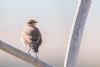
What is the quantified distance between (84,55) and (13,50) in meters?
4.46

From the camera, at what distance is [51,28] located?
586 cm

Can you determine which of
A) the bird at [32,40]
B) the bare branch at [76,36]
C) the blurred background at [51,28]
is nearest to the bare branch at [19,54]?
the bare branch at [76,36]

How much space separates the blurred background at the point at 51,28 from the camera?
561cm

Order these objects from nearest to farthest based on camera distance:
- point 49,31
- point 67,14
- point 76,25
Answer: point 76,25 < point 49,31 < point 67,14

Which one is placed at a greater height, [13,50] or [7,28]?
[13,50]

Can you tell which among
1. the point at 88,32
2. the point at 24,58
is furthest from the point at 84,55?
the point at 24,58

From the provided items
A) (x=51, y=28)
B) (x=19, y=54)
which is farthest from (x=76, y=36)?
(x=51, y=28)

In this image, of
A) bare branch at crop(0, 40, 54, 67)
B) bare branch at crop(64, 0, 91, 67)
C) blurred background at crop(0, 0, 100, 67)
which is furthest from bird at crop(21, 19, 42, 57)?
blurred background at crop(0, 0, 100, 67)

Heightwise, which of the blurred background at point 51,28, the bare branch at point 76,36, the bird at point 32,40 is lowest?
the blurred background at point 51,28

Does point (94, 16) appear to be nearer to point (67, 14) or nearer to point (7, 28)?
point (67, 14)

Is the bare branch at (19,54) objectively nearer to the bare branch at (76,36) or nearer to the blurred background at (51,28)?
the bare branch at (76,36)

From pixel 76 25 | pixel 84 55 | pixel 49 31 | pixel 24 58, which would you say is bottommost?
pixel 84 55

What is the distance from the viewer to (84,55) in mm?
5902

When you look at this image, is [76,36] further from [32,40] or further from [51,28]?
[51,28]
